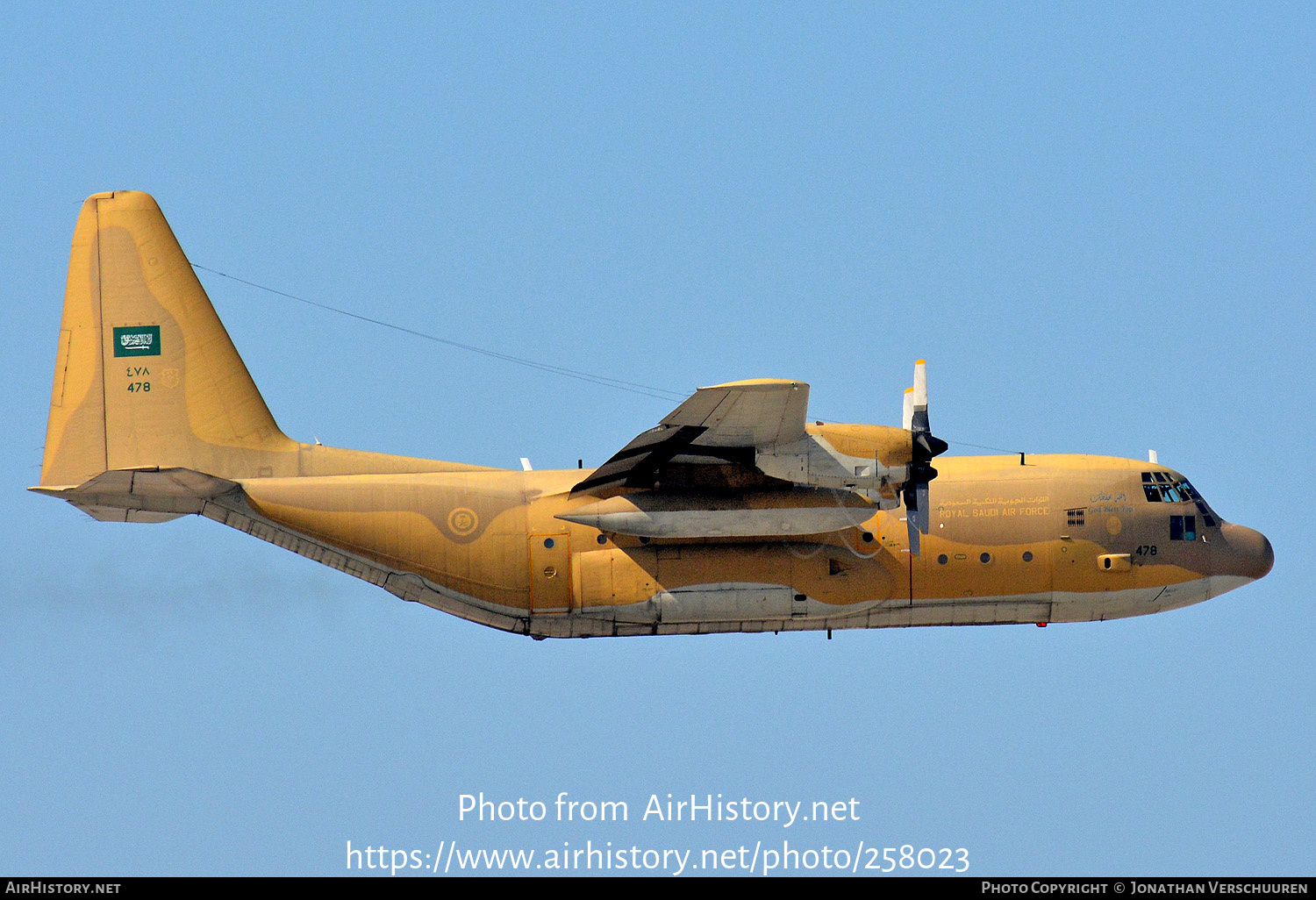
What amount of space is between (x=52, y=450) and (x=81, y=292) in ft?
8.58

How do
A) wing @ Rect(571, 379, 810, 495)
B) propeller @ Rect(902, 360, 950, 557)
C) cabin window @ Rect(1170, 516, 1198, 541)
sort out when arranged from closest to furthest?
wing @ Rect(571, 379, 810, 495)
propeller @ Rect(902, 360, 950, 557)
cabin window @ Rect(1170, 516, 1198, 541)

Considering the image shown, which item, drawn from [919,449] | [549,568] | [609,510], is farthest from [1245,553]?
[549,568]

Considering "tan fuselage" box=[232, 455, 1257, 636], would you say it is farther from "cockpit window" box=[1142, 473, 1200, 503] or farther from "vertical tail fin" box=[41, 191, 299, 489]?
"vertical tail fin" box=[41, 191, 299, 489]

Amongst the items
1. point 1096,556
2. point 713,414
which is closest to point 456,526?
point 713,414

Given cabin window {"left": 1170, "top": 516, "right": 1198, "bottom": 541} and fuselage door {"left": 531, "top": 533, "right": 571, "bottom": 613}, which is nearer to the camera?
fuselage door {"left": 531, "top": 533, "right": 571, "bottom": 613}

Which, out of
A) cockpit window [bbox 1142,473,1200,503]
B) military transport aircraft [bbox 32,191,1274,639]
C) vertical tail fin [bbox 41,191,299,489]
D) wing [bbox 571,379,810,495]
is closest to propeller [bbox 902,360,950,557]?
military transport aircraft [bbox 32,191,1274,639]

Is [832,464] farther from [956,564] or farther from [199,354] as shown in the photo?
[199,354]

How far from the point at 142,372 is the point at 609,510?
7870 mm

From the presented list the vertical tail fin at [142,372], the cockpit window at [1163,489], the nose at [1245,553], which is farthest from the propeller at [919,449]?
the vertical tail fin at [142,372]

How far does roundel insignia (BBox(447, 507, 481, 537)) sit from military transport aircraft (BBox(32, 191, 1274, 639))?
0.10ft

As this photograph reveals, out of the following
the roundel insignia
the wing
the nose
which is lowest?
the nose

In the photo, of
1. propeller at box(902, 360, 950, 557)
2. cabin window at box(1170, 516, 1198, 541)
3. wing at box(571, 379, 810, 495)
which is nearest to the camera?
wing at box(571, 379, 810, 495)

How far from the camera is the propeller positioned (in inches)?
1118

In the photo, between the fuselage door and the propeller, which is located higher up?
the propeller
